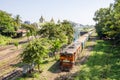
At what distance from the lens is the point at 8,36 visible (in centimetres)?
7331

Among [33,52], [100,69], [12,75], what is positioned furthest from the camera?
[100,69]

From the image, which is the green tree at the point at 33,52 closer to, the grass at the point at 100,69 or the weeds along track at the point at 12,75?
the weeds along track at the point at 12,75

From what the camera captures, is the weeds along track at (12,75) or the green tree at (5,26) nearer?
the weeds along track at (12,75)

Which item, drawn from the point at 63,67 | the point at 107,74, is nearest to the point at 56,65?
the point at 63,67

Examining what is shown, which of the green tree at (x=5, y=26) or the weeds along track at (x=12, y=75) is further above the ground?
the green tree at (x=5, y=26)

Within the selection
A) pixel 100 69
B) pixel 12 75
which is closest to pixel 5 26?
pixel 12 75

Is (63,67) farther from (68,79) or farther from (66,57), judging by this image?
(68,79)

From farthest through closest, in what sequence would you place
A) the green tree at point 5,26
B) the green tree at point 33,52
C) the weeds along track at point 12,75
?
the green tree at point 5,26
the weeds along track at point 12,75
the green tree at point 33,52

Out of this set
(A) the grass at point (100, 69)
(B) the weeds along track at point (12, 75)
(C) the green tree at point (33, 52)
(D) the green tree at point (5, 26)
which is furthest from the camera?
(D) the green tree at point (5, 26)

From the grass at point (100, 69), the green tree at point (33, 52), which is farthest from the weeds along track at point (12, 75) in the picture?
the grass at point (100, 69)

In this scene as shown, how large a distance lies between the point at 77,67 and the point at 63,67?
8.55 feet

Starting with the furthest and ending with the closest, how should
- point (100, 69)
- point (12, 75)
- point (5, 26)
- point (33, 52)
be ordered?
point (5, 26)
point (100, 69)
point (12, 75)
point (33, 52)

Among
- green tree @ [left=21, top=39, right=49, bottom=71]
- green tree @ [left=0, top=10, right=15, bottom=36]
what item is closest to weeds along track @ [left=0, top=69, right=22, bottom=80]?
green tree @ [left=21, top=39, right=49, bottom=71]

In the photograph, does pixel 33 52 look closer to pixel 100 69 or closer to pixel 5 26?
pixel 100 69
